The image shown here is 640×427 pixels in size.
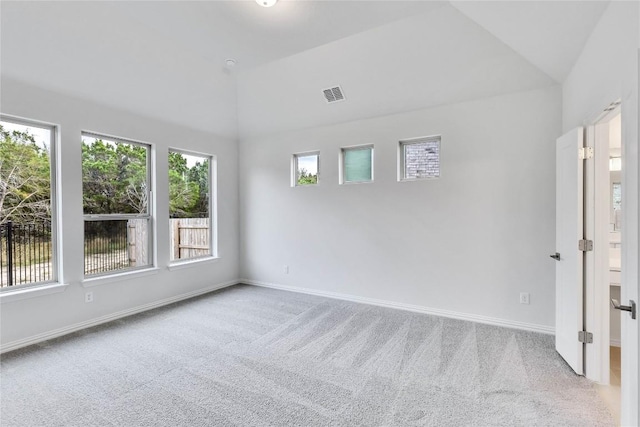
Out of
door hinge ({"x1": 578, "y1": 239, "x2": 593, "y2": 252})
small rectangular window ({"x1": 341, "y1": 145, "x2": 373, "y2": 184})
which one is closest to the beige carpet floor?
door hinge ({"x1": 578, "y1": 239, "x2": 593, "y2": 252})

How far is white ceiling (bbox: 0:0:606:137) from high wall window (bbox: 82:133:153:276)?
0.63 meters

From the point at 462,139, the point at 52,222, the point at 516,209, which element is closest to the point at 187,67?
the point at 52,222

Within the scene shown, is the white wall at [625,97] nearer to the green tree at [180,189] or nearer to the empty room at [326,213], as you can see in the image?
the empty room at [326,213]

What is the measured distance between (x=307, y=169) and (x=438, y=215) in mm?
2119

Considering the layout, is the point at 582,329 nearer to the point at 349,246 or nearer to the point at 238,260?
the point at 349,246

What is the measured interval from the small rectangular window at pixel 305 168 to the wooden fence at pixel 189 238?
5.50ft

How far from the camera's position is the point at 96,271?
364cm

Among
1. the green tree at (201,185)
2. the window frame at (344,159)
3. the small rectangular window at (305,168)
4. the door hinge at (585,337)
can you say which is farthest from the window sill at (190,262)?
the door hinge at (585,337)

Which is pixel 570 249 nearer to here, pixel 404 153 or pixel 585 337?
pixel 585 337

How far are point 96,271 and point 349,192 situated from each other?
3.35 metres

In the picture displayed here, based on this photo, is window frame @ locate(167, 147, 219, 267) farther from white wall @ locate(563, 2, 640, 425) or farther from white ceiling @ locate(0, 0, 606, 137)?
white wall @ locate(563, 2, 640, 425)

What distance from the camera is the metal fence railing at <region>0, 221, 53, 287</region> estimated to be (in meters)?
2.97

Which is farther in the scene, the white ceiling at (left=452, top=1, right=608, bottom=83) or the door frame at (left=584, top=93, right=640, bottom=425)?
the white ceiling at (left=452, top=1, right=608, bottom=83)

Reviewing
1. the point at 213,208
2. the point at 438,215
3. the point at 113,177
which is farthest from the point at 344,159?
the point at 113,177
